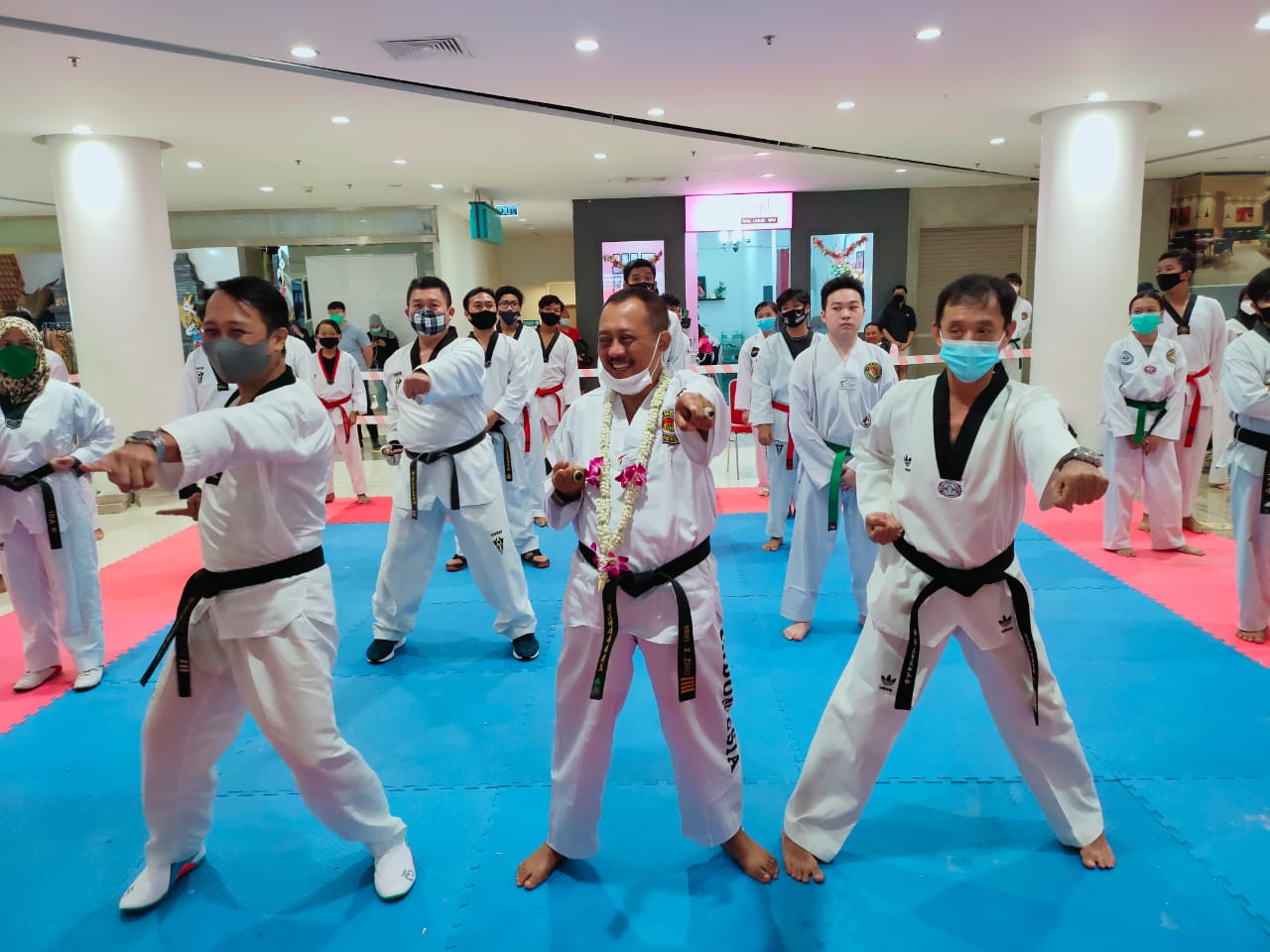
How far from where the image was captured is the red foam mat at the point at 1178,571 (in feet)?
14.4

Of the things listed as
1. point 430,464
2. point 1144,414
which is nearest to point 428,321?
point 430,464

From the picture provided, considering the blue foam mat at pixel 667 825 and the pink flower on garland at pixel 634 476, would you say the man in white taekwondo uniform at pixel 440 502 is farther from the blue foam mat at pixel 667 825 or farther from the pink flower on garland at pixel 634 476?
the pink flower on garland at pixel 634 476

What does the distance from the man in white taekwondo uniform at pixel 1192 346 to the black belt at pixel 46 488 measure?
21.5ft

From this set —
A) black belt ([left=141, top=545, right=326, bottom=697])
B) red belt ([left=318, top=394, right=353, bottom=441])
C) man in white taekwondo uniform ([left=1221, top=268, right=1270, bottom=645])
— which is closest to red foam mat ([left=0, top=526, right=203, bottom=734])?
red belt ([left=318, top=394, right=353, bottom=441])

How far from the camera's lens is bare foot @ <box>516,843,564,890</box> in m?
2.41

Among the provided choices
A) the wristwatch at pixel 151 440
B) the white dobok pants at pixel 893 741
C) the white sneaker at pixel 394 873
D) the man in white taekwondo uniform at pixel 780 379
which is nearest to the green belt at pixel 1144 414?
the man in white taekwondo uniform at pixel 780 379

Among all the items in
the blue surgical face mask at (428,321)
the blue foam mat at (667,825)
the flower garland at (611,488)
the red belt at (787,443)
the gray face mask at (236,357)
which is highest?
the blue surgical face mask at (428,321)

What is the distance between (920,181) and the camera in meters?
12.9

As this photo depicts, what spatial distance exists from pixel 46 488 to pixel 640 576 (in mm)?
2982

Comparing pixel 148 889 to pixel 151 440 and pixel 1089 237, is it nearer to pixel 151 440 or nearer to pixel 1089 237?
pixel 151 440

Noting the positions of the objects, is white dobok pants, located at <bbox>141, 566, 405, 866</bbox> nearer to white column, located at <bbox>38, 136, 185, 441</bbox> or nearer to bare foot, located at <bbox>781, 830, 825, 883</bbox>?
bare foot, located at <bbox>781, 830, 825, 883</bbox>

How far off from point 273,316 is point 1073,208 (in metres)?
7.91

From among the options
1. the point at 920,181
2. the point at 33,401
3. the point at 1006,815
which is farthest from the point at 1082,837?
the point at 920,181

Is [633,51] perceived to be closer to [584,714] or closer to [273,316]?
[273,316]
